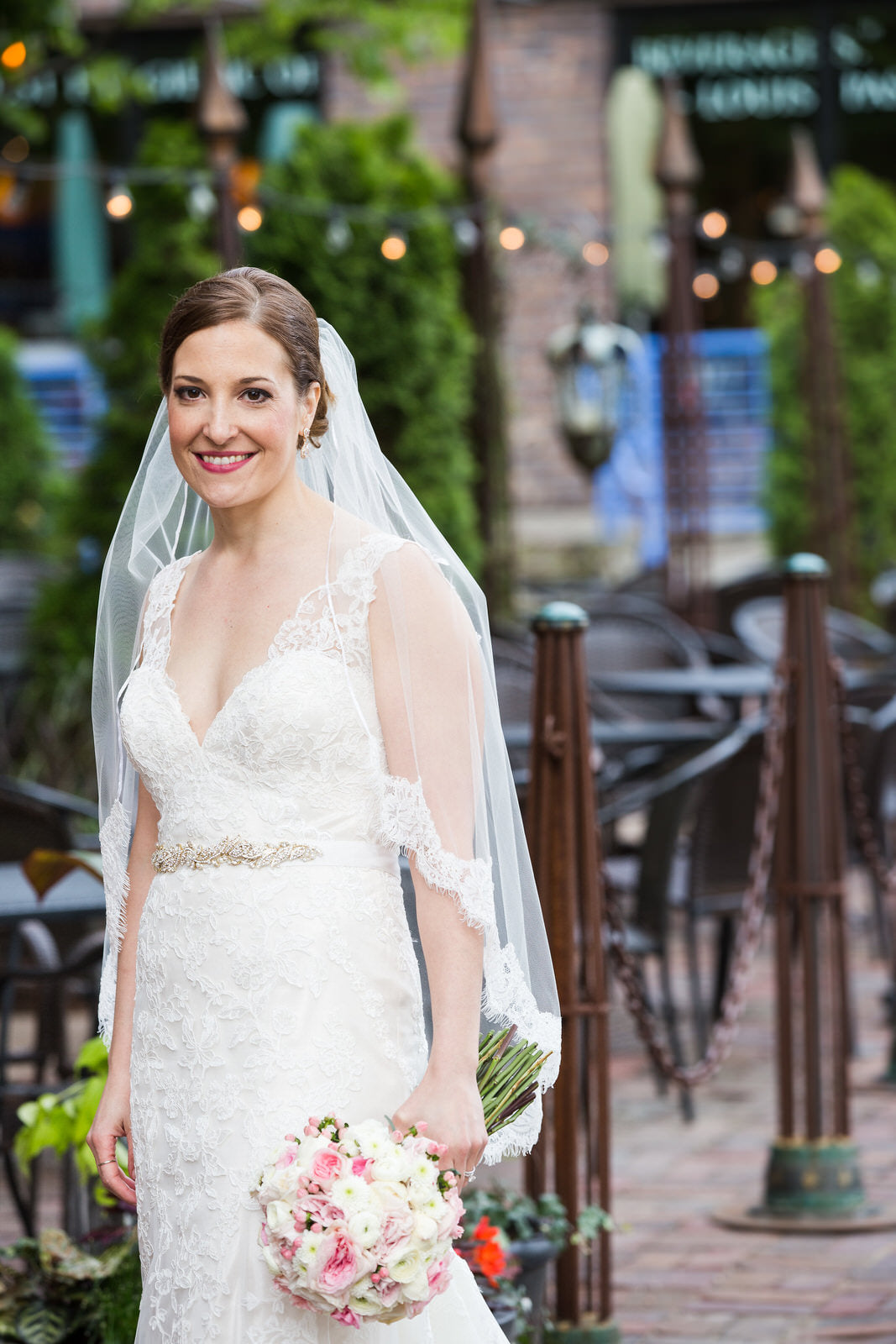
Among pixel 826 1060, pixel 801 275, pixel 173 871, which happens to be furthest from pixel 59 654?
pixel 173 871

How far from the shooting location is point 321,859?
8.47 ft

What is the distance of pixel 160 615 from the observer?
9.31 ft

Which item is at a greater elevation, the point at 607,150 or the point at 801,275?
the point at 607,150

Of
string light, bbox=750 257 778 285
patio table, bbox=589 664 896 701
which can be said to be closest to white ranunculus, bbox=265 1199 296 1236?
patio table, bbox=589 664 896 701

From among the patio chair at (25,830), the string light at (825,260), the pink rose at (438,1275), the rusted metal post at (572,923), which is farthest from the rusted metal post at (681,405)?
the pink rose at (438,1275)

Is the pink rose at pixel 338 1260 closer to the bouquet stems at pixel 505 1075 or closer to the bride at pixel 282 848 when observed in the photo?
the bride at pixel 282 848

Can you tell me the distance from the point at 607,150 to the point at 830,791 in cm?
1058

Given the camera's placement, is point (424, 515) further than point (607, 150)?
No

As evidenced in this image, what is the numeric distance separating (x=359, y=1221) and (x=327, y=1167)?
9 centimetres

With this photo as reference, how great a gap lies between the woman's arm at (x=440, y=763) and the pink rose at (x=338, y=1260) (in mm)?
218

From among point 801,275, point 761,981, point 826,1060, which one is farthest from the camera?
point 801,275

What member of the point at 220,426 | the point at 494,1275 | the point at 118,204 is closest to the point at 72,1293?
the point at 494,1275

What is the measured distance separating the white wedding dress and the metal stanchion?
2.30m

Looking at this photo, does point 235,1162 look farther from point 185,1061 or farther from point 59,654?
point 59,654
